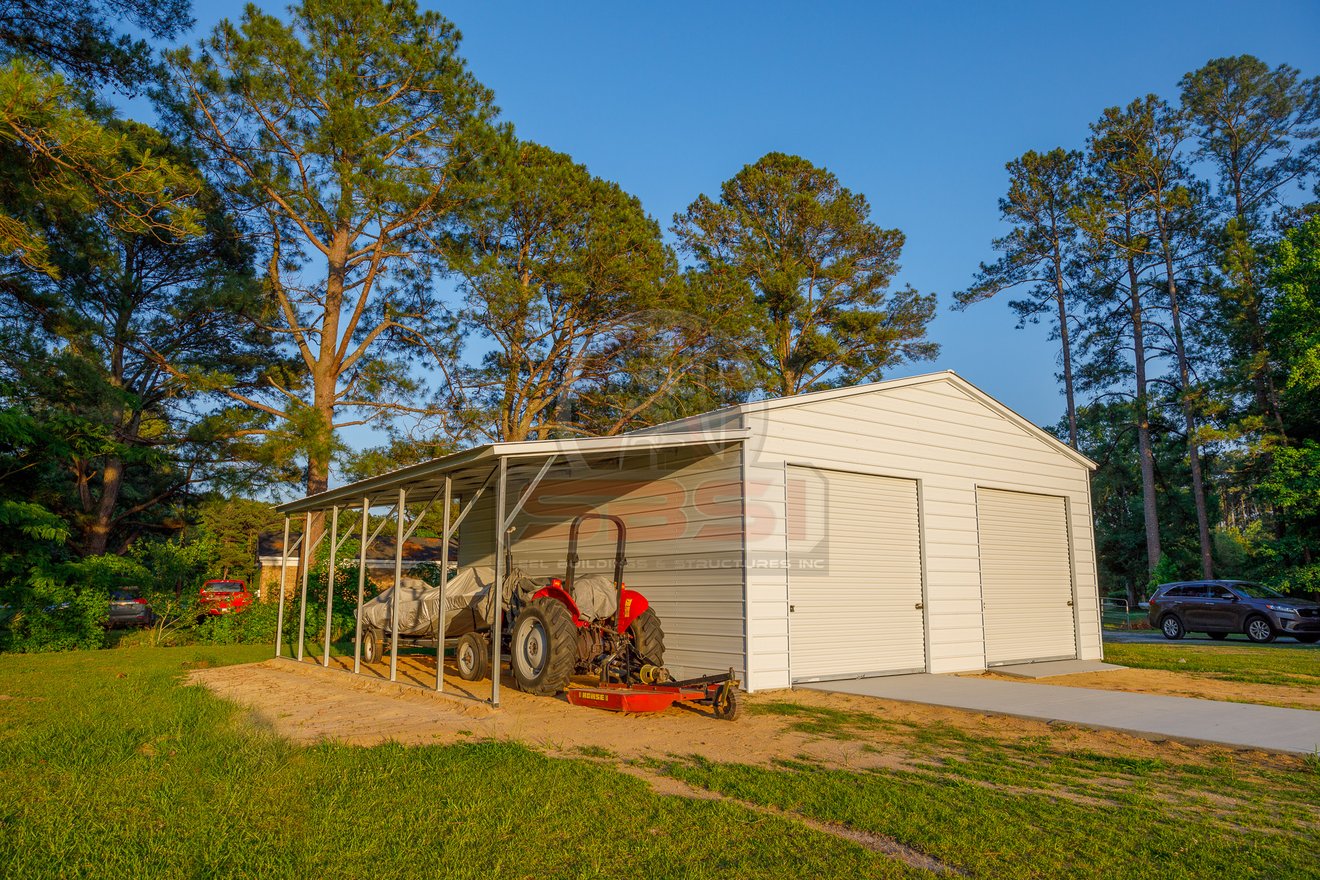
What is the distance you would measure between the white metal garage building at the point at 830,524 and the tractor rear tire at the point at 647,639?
67cm

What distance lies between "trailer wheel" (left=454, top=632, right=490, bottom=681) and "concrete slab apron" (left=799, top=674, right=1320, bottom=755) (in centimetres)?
377

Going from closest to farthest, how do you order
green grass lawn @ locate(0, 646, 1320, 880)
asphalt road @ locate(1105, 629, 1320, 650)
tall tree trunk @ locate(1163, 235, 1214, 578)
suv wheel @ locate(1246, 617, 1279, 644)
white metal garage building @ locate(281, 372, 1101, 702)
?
1. green grass lawn @ locate(0, 646, 1320, 880)
2. white metal garage building @ locate(281, 372, 1101, 702)
3. asphalt road @ locate(1105, 629, 1320, 650)
4. suv wheel @ locate(1246, 617, 1279, 644)
5. tall tree trunk @ locate(1163, 235, 1214, 578)

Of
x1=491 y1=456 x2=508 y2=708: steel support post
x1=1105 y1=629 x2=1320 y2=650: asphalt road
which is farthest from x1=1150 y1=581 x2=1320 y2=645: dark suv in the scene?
x1=491 y1=456 x2=508 y2=708: steel support post

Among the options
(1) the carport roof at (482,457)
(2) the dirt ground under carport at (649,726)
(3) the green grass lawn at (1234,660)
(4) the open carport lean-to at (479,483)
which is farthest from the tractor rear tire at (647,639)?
(3) the green grass lawn at (1234,660)

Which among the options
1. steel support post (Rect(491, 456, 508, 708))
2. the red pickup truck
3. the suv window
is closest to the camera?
steel support post (Rect(491, 456, 508, 708))

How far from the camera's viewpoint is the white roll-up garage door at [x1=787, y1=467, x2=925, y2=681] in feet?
30.5

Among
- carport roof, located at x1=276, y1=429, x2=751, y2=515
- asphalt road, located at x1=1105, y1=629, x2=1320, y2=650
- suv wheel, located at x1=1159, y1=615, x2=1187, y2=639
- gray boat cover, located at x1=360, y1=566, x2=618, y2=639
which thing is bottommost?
asphalt road, located at x1=1105, y1=629, x2=1320, y2=650

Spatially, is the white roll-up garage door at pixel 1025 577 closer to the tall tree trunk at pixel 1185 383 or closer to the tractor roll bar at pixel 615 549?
the tractor roll bar at pixel 615 549

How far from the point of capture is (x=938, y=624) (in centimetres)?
1052

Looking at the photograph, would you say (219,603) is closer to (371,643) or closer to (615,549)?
(371,643)

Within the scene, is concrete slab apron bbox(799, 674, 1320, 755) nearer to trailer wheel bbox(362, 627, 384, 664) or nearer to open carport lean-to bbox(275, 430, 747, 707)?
open carport lean-to bbox(275, 430, 747, 707)

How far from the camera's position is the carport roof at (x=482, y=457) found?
24.4ft

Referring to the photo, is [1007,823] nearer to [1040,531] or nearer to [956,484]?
[956,484]

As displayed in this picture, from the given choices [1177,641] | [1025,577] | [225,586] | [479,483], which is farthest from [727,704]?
[225,586]
